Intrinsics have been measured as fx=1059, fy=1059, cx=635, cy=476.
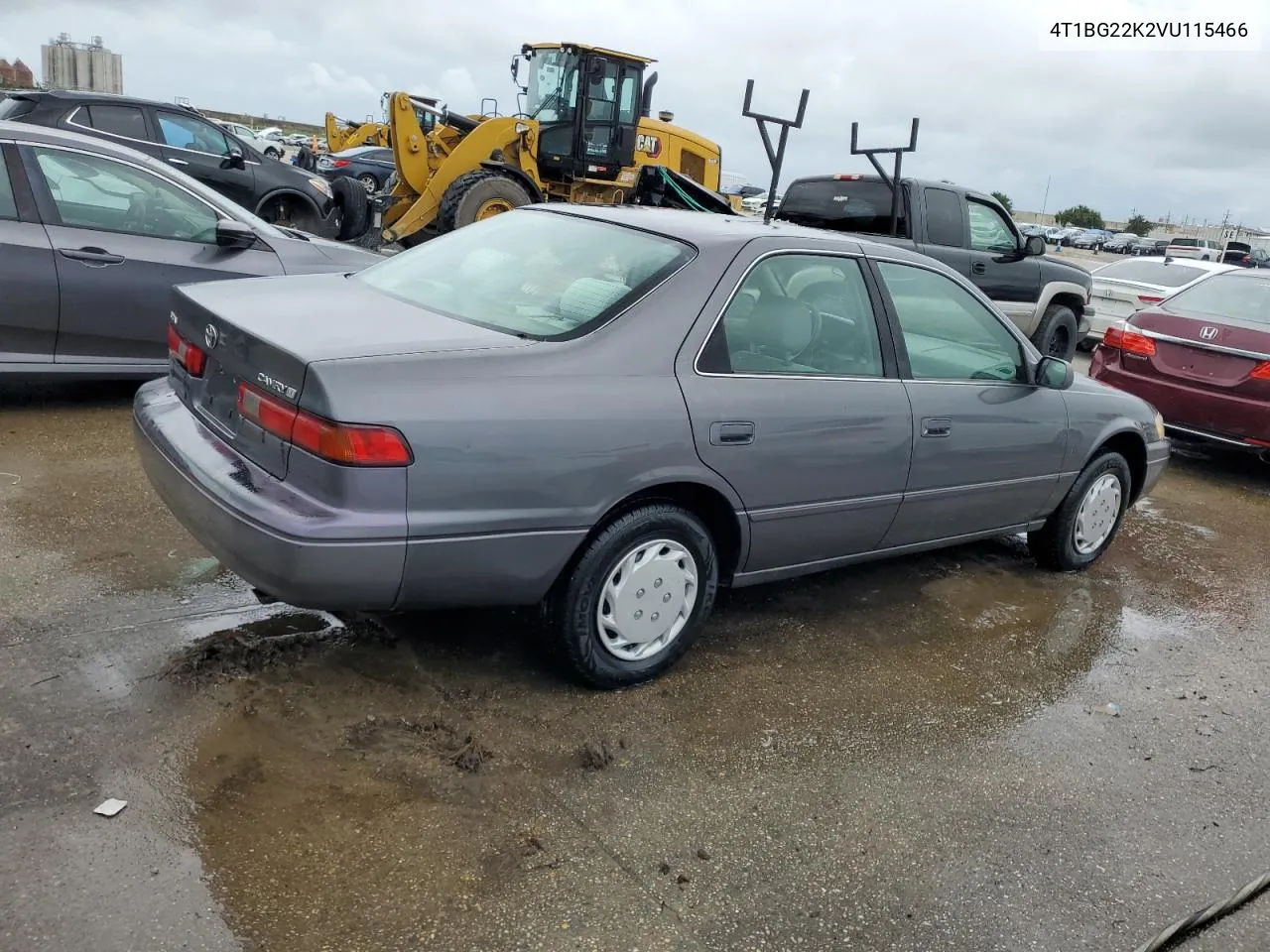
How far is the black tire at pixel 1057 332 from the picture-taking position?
35.2ft

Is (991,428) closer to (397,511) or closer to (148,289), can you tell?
(397,511)

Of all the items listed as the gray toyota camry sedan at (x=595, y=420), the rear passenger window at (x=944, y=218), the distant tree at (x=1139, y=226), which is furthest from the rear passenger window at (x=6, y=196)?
the distant tree at (x=1139, y=226)

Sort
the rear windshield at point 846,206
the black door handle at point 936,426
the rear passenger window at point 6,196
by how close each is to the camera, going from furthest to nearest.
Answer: the rear windshield at point 846,206 → the rear passenger window at point 6,196 → the black door handle at point 936,426

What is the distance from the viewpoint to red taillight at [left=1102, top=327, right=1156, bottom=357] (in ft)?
25.1

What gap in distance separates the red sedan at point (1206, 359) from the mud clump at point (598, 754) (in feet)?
18.9

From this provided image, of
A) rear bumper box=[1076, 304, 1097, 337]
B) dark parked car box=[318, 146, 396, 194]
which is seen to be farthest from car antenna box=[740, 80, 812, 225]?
dark parked car box=[318, 146, 396, 194]

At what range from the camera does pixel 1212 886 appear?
2924mm

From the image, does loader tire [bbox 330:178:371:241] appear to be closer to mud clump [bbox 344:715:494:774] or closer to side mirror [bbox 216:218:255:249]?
side mirror [bbox 216:218:255:249]

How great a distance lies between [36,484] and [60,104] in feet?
24.5

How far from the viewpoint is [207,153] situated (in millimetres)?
11812

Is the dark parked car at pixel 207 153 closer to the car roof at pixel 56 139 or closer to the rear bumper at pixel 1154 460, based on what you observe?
the car roof at pixel 56 139

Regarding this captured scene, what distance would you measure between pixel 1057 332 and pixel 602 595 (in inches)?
357

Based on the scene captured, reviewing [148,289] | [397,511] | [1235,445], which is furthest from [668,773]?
[1235,445]

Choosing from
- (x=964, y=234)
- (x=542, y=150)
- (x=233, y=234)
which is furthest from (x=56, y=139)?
(x=542, y=150)
